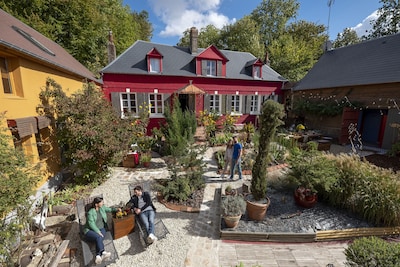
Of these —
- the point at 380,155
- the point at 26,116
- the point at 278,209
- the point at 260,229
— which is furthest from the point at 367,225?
the point at 26,116

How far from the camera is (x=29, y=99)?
5574mm

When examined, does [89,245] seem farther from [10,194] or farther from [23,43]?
[23,43]

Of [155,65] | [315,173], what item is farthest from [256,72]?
[315,173]

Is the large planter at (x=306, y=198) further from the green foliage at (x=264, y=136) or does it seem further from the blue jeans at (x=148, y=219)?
the blue jeans at (x=148, y=219)

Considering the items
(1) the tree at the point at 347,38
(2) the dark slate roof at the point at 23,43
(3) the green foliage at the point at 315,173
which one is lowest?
(3) the green foliage at the point at 315,173

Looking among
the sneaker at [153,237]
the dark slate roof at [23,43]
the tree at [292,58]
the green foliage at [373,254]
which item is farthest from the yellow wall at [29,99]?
the tree at [292,58]

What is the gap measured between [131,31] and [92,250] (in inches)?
1043

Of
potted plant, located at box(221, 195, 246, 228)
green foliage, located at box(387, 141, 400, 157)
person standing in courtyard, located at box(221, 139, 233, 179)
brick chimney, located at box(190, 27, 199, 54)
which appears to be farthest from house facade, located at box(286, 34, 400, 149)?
brick chimney, located at box(190, 27, 199, 54)

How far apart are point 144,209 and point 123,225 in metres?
0.56

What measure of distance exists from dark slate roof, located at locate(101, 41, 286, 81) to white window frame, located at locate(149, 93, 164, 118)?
1.74 m

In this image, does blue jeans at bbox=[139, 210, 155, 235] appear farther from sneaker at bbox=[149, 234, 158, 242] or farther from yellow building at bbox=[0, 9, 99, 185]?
yellow building at bbox=[0, 9, 99, 185]

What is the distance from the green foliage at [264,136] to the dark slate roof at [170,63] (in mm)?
10579

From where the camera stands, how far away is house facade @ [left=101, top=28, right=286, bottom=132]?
42.3 ft

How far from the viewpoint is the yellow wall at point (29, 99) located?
4905 mm
